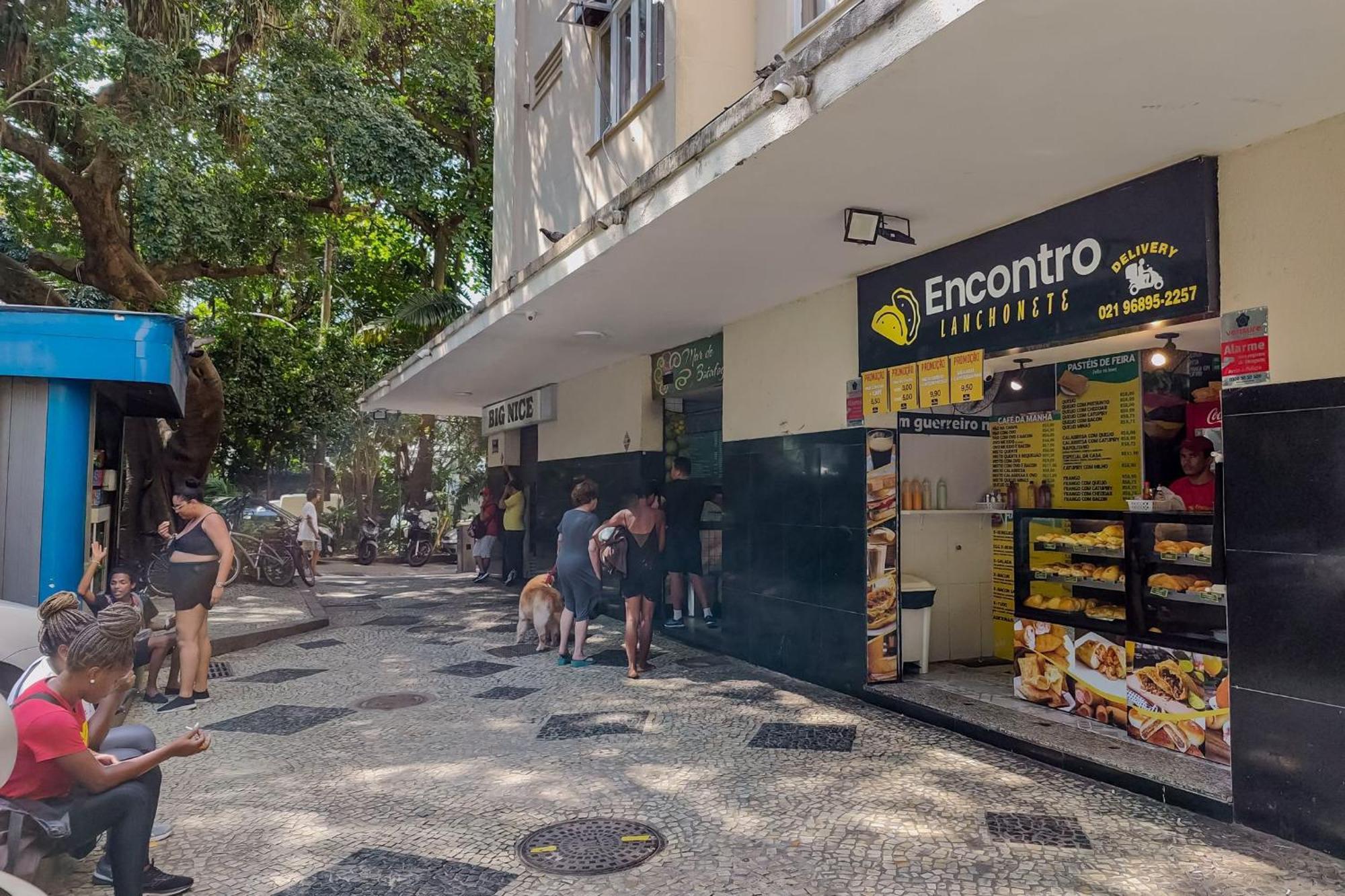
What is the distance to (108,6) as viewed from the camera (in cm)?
1083

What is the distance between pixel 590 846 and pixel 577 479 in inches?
332

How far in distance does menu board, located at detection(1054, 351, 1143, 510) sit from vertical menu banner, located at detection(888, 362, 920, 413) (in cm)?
154

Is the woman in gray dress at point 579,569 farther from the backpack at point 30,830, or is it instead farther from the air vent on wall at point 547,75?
the air vent on wall at point 547,75

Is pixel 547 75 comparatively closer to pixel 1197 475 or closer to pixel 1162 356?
pixel 1162 356

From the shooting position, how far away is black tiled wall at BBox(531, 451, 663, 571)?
10594 mm

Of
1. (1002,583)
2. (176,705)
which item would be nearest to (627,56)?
(1002,583)

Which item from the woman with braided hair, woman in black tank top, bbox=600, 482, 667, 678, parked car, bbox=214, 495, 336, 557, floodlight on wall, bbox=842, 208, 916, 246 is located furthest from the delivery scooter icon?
parked car, bbox=214, 495, 336, 557

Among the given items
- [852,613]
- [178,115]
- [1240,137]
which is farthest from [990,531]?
[178,115]

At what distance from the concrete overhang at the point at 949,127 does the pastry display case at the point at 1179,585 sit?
216cm

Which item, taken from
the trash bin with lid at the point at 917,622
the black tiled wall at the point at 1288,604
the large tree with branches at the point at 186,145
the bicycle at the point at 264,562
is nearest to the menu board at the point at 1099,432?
the trash bin with lid at the point at 917,622

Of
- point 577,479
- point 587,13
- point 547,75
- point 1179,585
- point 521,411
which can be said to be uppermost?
point 547,75

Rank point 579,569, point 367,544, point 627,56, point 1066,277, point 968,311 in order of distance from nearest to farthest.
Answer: point 1066,277
point 968,311
point 579,569
point 627,56
point 367,544

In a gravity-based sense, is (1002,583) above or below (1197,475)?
Result: below

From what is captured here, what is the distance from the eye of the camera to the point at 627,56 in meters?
8.81
